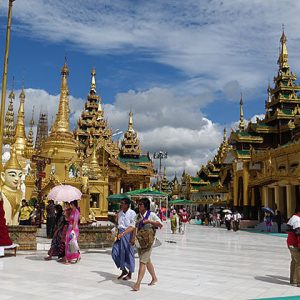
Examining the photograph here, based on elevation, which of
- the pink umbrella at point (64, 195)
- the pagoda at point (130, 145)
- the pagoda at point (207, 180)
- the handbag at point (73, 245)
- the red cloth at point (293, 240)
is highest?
the pagoda at point (130, 145)

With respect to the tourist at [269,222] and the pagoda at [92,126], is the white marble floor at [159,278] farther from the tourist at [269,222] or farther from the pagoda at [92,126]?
the pagoda at [92,126]

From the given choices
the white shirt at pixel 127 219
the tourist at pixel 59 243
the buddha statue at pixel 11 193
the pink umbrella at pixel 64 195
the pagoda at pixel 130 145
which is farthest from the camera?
the pagoda at pixel 130 145

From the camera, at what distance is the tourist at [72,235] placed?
34.2 ft

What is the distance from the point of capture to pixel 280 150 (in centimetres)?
3045

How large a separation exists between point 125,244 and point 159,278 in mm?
957

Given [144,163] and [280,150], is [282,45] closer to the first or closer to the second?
[280,150]

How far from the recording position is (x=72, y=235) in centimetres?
1059

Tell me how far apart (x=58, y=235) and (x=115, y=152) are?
45.2 meters

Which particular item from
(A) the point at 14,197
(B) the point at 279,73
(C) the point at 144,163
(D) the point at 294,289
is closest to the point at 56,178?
(A) the point at 14,197

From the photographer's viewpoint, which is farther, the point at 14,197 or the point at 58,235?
the point at 14,197

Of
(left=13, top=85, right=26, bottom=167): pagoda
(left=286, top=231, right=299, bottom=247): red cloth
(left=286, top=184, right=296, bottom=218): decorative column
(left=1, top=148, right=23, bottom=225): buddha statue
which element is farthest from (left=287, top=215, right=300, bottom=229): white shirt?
(left=13, top=85, right=26, bottom=167): pagoda

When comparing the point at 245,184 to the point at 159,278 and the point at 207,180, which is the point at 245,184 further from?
the point at 159,278

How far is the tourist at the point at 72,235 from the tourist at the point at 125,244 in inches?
88.2

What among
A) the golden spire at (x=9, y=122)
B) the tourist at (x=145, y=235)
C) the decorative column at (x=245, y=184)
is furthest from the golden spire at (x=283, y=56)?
the tourist at (x=145, y=235)
